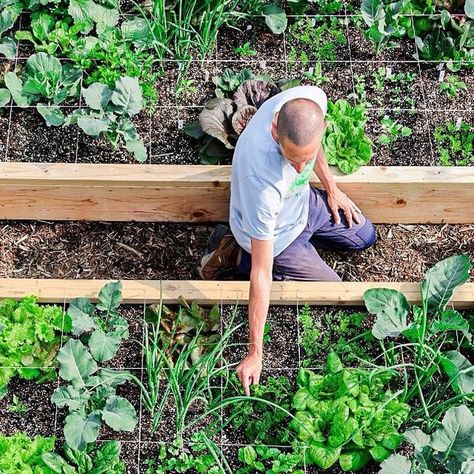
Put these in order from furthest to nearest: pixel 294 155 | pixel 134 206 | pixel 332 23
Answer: pixel 332 23 < pixel 134 206 < pixel 294 155

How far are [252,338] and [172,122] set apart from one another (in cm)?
122

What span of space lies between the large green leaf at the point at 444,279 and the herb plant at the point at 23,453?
156 cm

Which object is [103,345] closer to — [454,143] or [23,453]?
[23,453]

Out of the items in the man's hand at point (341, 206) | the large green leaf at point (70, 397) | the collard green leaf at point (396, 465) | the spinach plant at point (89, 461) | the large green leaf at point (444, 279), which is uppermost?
the man's hand at point (341, 206)

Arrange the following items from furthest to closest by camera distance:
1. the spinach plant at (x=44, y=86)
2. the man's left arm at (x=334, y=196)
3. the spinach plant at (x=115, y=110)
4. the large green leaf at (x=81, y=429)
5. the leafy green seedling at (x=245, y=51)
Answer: the leafy green seedling at (x=245, y=51)
the spinach plant at (x=44, y=86)
the spinach plant at (x=115, y=110)
the man's left arm at (x=334, y=196)
the large green leaf at (x=81, y=429)

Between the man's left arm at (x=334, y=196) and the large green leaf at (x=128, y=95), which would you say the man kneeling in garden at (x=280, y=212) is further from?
the large green leaf at (x=128, y=95)

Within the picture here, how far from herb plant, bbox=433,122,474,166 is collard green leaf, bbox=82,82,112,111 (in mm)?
1514

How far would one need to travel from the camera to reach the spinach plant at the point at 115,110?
3951mm

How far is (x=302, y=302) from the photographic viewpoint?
12.4 feet

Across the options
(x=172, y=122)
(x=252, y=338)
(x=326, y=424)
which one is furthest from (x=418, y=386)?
(x=172, y=122)

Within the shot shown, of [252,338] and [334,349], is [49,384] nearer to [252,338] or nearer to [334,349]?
[252,338]

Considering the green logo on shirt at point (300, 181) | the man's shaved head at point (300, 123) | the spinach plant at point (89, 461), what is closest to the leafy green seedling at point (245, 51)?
the green logo on shirt at point (300, 181)

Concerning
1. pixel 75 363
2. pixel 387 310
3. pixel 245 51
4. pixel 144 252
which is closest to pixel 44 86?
pixel 144 252

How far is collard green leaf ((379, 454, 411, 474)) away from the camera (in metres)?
3.24
